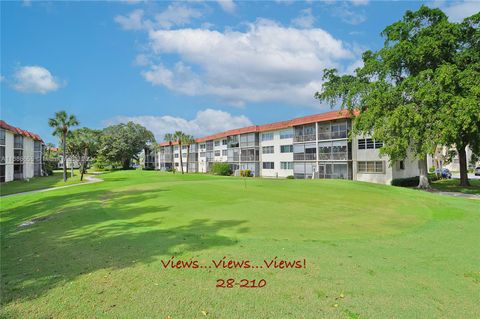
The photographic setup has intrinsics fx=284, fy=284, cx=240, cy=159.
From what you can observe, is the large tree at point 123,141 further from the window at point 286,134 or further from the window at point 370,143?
the window at point 370,143

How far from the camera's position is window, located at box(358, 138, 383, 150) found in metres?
38.7

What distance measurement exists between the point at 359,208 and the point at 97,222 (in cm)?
1372

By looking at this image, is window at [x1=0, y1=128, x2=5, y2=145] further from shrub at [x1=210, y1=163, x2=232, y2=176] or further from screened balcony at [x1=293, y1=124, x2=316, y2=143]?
screened balcony at [x1=293, y1=124, x2=316, y2=143]

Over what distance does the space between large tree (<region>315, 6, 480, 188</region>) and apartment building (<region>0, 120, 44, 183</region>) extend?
2169 inches

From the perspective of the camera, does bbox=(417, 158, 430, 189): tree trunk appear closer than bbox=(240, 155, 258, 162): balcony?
Yes

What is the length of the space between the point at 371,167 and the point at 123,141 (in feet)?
253

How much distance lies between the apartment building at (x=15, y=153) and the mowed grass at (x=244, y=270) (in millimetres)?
47014

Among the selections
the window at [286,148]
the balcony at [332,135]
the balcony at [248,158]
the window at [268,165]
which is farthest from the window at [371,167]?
the balcony at [248,158]

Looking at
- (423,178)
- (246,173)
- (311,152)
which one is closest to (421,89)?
(423,178)

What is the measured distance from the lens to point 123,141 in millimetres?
91938

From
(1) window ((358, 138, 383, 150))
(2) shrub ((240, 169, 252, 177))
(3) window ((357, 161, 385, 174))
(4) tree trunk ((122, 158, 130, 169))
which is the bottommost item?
(2) shrub ((240, 169, 252, 177))

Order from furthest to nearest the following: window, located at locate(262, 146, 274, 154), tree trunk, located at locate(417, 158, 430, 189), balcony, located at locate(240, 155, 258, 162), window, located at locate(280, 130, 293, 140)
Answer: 1. balcony, located at locate(240, 155, 258, 162)
2. window, located at locate(262, 146, 274, 154)
3. window, located at locate(280, 130, 293, 140)
4. tree trunk, located at locate(417, 158, 430, 189)

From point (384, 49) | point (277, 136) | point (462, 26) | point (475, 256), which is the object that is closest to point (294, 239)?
point (475, 256)

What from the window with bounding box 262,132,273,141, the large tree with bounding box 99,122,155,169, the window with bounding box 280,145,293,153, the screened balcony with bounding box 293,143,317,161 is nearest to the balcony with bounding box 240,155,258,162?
the window with bounding box 262,132,273,141
